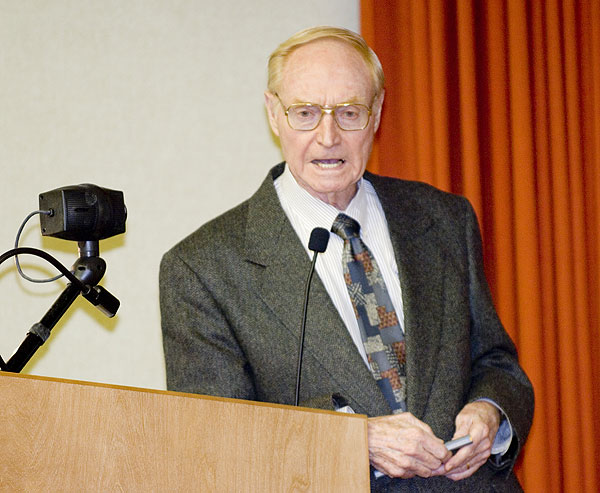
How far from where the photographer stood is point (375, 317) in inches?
80.7

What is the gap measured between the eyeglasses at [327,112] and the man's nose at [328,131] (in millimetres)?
11

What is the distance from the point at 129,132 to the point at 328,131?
2.99 ft

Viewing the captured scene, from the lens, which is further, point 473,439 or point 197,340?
point 197,340

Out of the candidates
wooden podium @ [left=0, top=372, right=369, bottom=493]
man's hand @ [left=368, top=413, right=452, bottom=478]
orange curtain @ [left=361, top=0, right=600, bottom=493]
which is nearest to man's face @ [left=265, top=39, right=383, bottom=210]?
man's hand @ [left=368, top=413, right=452, bottom=478]

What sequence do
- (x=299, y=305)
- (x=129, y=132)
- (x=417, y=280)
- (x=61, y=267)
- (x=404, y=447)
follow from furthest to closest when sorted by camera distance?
(x=129, y=132) → (x=417, y=280) → (x=299, y=305) → (x=404, y=447) → (x=61, y=267)

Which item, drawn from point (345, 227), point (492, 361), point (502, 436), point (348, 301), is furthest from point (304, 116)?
point (502, 436)

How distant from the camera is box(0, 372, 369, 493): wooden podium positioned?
1152 millimetres

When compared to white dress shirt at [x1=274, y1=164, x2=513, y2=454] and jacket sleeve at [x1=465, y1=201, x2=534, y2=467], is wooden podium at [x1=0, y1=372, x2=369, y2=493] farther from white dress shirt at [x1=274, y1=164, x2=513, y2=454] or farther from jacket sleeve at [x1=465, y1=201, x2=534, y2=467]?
jacket sleeve at [x1=465, y1=201, x2=534, y2=467]

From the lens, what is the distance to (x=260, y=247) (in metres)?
2.10

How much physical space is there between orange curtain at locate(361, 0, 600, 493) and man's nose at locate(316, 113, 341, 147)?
85 centimetres

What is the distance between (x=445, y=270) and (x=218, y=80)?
3.79 ft

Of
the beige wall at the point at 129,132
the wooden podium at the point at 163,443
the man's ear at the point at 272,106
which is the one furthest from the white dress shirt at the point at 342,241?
the wooden podium at the point at 163,443

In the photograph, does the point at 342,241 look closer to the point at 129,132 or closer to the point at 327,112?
the point at 327,112

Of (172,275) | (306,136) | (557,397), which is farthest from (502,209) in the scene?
(172,275)
